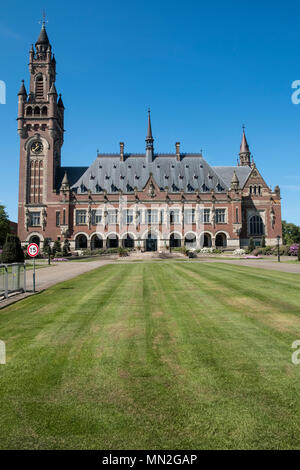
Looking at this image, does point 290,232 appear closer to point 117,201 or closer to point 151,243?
point 151,243

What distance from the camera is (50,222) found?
6297 cm

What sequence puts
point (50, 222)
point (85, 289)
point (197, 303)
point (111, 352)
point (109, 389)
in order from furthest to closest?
point (50, 222), point (85, 289), point (197, 303), point (111, 352), point (109, 389)

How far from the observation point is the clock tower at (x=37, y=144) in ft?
207

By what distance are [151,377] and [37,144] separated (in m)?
66.2

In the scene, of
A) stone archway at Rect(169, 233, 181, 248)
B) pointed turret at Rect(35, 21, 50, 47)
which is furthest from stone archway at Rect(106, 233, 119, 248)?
pointed turret at Rect(35, 21, 50, 47)

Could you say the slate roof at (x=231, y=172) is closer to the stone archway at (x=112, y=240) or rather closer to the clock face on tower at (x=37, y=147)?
the stone archway at (x=112, y=240)

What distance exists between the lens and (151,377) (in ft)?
17.1

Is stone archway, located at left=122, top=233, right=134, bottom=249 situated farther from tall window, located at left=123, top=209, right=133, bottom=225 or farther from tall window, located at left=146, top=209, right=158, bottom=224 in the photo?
tall window, located at left=146, top=209, right=158, bottom=224

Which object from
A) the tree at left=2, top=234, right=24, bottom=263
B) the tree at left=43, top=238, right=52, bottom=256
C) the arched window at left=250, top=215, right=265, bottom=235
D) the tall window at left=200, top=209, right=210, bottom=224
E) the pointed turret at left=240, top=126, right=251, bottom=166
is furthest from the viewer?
the pointed turret at left=240, top=126, right=251, bottom=166

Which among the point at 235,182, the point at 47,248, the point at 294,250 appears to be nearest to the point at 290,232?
the point at 235,182

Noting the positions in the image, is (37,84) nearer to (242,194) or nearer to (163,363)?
(242,194)

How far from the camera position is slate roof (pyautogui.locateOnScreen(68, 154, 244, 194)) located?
65.5 m
